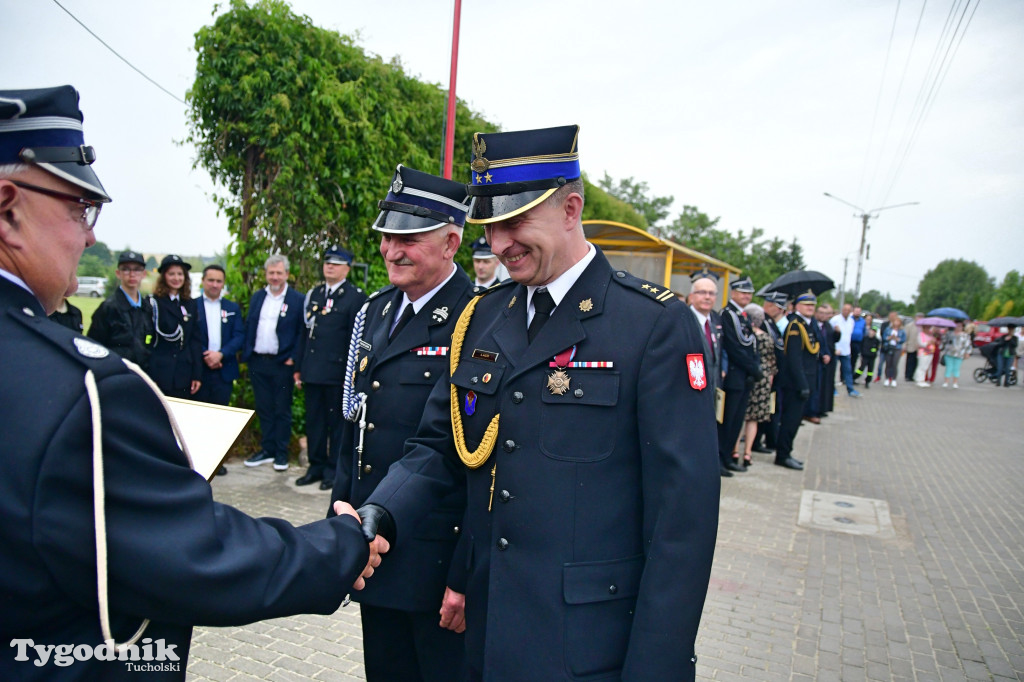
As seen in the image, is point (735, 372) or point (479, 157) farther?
point (735, 372)

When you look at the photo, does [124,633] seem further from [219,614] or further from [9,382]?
[9,382]

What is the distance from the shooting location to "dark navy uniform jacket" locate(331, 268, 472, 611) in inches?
94.7

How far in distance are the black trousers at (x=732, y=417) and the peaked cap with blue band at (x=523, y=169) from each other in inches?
260

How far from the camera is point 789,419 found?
8.73 metres

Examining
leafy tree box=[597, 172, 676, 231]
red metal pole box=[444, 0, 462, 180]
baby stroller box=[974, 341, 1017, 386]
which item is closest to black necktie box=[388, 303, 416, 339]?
red metal pole box=[444, 0, 462, 180]

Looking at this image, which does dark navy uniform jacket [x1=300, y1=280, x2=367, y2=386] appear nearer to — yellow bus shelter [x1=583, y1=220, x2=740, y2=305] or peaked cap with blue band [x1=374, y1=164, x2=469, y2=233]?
peaked cap with blue band [x1=374, y1=164, x2=469, y2=233]

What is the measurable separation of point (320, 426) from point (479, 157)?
512cm

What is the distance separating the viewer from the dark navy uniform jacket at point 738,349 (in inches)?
307

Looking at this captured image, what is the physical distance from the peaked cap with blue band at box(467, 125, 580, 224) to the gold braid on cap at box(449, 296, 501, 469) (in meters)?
0.47

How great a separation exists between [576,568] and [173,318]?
5.78 m

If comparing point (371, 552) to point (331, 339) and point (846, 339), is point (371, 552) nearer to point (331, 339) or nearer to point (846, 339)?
point (331, 339)

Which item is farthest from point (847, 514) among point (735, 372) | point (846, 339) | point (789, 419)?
point (846, 339)

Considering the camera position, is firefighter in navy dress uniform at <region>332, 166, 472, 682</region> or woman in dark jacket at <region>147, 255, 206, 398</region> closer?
firefighter in navy dress uniform at <region>332, 166, 472, 682</region>

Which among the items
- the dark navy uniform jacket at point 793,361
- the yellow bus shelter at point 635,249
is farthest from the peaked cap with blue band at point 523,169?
the yellow bus shelter at point 635,249
